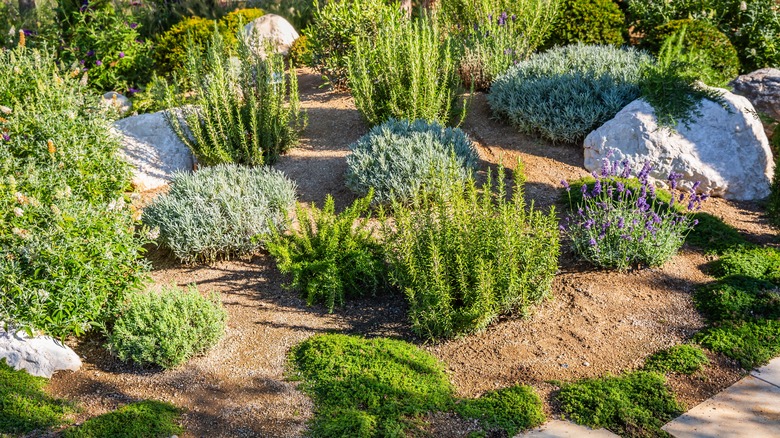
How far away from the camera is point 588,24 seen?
896 cm

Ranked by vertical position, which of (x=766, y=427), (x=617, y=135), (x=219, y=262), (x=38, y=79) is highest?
(x=38, y=79)

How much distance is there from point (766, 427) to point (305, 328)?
280 centimetres

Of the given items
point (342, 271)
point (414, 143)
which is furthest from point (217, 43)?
point (342, 271)

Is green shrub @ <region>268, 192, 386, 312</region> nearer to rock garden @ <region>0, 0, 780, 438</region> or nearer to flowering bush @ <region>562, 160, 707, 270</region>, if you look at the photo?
rock garden @ <region>0, 0, 780, 438</region>

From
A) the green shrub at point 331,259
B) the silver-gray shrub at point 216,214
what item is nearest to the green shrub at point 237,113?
the silver-gray shrub at point 216,214

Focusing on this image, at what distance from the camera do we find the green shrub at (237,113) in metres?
6.95

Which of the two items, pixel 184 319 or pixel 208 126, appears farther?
pixel 208 126

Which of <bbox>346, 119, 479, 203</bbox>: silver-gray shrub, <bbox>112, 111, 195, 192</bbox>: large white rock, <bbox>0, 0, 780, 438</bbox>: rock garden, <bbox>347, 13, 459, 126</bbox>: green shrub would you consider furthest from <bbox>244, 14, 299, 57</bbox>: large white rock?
<bbox>346, 119, 479, 203</bbox>: silver-gray shrub

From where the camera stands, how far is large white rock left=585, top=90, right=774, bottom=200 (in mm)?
6785

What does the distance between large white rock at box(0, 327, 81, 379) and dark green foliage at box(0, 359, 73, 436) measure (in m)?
0.07

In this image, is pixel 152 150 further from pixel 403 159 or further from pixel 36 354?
A: pixel 36 354

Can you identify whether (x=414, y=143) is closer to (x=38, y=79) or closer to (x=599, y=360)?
(x=599, y=360)

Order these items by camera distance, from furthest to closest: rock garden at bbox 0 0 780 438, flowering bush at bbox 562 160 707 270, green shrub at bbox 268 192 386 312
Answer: flowering bush at bbox 562 160 707 270 → green shrub at bbox 268 192 386 312 → rock garden at bbox 0 0 780 438

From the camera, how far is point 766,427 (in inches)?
155
